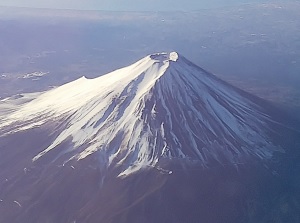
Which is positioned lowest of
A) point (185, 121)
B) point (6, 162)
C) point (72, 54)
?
point (72, 54)

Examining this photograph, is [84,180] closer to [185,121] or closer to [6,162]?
[6,162]

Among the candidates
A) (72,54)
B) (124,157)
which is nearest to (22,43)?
(72,54)

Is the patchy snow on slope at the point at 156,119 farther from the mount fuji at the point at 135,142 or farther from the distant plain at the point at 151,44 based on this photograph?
the distant plain at the point at 151,44

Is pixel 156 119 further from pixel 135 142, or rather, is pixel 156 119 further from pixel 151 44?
pixel 151 44

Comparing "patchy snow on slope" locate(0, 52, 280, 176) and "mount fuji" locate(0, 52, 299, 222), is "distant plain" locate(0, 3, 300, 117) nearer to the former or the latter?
"patchy snow on slope" locate(0, 52, 280, 176)

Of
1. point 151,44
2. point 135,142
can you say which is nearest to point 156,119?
point 135,142

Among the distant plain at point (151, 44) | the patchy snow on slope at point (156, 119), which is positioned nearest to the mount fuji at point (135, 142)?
the patchy snow on slope at point (156, 119)
